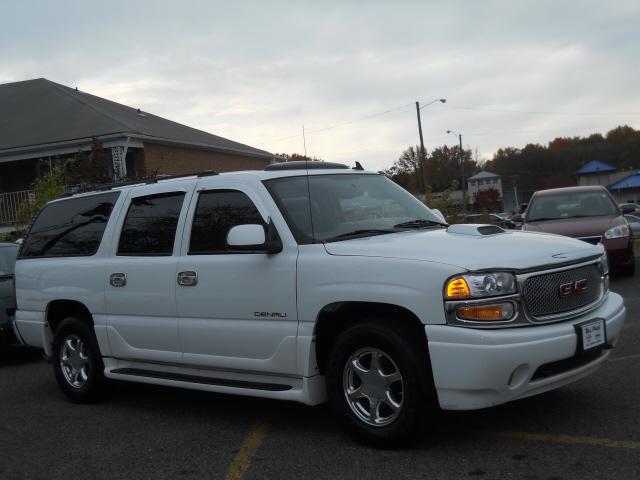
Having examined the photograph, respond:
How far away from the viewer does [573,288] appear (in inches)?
186

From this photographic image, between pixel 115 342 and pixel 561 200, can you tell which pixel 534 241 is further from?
pixel 561 200

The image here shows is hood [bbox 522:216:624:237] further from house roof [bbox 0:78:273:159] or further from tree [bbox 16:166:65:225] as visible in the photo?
house roof [bbox 0:78:273:159]

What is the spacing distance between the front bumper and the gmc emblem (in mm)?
241

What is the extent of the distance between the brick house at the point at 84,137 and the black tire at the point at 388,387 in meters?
16.0

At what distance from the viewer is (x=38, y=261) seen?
714 cm

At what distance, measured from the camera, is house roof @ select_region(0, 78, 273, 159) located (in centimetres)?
2223

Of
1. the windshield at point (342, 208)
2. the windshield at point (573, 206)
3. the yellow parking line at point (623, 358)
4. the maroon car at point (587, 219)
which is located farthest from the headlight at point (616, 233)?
the windshield at point (342, 208)

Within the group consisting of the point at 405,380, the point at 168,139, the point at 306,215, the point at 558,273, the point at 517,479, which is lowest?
the point at 517,479

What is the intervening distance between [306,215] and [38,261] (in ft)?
10.5

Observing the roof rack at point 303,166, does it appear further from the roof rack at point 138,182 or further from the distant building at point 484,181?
the distant building at point 484,181

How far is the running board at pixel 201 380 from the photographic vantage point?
5172 millimetres

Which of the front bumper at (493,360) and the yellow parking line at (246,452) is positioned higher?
the front bumper at (493,360)

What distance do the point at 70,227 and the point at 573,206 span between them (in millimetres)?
8686

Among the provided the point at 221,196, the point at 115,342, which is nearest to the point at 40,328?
the point at 115,342
